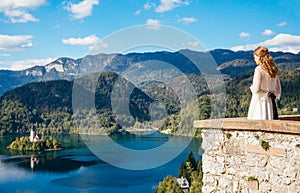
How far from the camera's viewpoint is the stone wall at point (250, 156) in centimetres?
304

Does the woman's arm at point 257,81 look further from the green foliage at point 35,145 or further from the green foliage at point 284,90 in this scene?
the green foliage at point 35,145

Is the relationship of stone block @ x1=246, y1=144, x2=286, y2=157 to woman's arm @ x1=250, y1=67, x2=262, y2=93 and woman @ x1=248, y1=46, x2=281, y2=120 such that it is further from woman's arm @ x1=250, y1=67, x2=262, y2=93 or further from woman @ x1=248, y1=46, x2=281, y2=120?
woman's arm @ x1=250, y1=67, x2=262, y2=93

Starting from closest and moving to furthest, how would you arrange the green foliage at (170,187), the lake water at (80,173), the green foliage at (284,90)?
the green foliage at (170,187) < the lake water at (80,173) < the green foliage at (284,90)

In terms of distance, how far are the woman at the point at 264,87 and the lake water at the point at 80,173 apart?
2129 centimetres

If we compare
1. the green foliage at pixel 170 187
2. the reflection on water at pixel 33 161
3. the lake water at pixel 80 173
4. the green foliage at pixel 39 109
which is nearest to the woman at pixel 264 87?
the green foliage at pixel 170 187

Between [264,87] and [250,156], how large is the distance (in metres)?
0.70

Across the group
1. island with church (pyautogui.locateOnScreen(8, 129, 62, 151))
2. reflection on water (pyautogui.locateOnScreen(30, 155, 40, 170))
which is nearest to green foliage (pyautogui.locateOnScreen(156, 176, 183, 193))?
reflection on water (pyautogui.locateOnScreen(30, 155, 40, 170))

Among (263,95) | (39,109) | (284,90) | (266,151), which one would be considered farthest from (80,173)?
(39,109)

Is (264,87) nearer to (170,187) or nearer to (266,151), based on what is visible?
(266,151)

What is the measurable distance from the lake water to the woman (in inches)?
838

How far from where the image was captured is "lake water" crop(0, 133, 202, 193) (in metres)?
Result: 32.3

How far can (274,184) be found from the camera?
317 cm

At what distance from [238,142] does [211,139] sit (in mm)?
343

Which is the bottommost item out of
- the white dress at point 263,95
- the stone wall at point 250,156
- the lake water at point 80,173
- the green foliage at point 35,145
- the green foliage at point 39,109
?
the lake water at point 80,173
